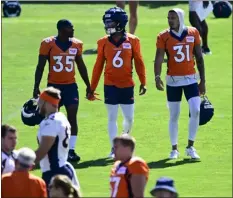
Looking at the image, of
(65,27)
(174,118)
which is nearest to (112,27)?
(65,27)

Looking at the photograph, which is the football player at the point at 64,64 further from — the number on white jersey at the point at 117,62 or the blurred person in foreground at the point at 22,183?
the blurred person in foreground at the point at 22,183

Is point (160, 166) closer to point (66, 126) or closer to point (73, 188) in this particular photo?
point (66, 126)

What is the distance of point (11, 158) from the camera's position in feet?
37.7

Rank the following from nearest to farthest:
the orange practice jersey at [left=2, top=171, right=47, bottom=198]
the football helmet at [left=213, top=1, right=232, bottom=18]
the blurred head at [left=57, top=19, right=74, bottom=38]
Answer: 1. the orange practice jersey at [left=2, top=171, right=47, bottom=198]
2. the blurred head at [left=57, top=19, right=74, bottom=38]
3. the football helmet at [left=213, top=1, right=232, bottom=18]

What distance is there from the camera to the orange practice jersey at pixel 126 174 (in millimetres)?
10836

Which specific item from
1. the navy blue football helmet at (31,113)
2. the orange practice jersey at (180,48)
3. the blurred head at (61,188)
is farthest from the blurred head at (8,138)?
the orange practice jersey at (180,48)

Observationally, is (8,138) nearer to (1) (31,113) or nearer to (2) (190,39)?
(1) (31,113)

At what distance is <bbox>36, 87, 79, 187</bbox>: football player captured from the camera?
11.9m

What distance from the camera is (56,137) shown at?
11961 millimetres

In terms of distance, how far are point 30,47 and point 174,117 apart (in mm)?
12895

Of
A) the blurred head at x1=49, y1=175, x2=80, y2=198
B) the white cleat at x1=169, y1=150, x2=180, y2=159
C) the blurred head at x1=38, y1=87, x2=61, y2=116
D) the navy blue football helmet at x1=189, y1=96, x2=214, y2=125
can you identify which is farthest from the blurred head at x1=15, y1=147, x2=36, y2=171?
the navy blue football helmet at x1=189, y1=96, x2=214, y2=125

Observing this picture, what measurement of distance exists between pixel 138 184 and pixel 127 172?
20cm

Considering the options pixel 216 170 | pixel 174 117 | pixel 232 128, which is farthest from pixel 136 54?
pixel 232 128

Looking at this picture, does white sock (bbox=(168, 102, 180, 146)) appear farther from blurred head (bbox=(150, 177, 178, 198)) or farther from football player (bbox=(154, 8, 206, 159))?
blurred head (bbox=(150, 177, 178, 198))
